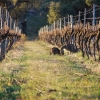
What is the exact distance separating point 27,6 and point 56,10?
412 cm

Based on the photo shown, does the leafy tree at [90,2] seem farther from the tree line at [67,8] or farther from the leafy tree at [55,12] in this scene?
the leafy tree at [55,12]

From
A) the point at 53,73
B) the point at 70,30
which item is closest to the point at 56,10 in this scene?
the point at 70,30

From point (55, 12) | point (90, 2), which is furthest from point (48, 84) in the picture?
point (55, 12)

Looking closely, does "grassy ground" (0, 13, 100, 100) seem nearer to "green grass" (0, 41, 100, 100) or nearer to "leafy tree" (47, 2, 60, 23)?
"green grass" (0, 41, 100, 100)

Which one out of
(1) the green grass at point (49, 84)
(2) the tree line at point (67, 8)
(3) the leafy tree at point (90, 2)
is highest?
(3) the leafy tree at point (90, 2)

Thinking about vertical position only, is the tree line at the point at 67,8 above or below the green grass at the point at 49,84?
above

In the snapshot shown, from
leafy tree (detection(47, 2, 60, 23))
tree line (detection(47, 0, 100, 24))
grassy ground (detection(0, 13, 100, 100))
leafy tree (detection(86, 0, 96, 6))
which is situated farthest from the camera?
leafy tree (detection(47, 2, 60, 23))

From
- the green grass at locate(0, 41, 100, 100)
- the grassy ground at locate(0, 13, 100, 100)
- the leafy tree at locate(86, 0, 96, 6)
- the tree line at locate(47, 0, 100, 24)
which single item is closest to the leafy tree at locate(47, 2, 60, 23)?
the tree line at locate(47, 0, 100, 24)

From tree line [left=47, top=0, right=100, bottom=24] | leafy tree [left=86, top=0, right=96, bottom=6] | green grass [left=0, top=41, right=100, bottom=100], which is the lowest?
green grass [left=0, top=41, right=100, bottom=100]

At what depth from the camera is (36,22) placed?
63.2m

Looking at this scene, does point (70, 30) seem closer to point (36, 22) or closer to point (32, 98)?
point (32, 98)

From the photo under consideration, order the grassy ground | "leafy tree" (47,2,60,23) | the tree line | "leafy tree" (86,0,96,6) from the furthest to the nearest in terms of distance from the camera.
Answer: "leafy tree" (47,2,60,23) → the tree line → "leafy tree" (86,0,96,6) → the grassy ground

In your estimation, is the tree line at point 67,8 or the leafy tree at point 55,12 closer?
the tree line at point 67,8

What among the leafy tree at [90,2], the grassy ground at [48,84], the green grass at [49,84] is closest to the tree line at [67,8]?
the leafy tree at [90,2]
